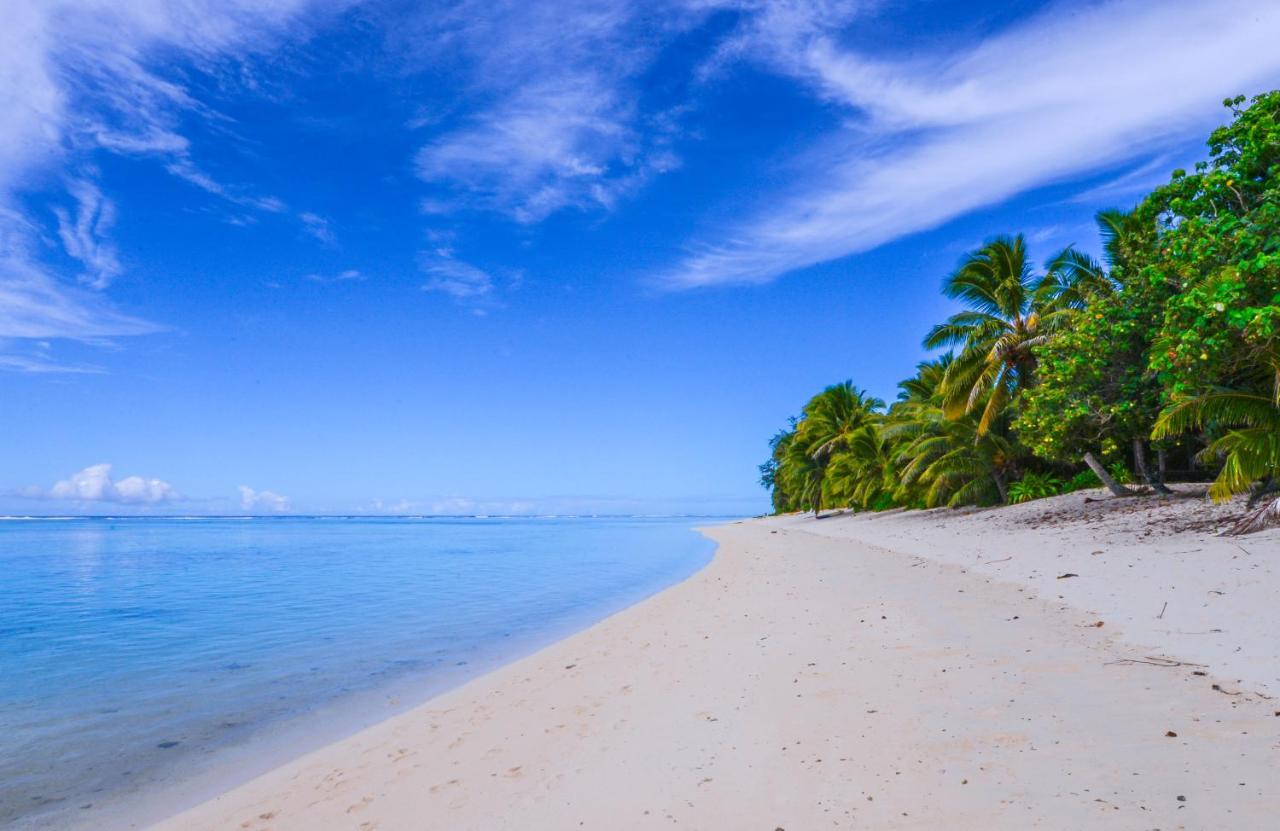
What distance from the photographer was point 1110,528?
14.6 metres

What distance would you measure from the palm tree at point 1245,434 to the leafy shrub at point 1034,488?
1395 centimetres

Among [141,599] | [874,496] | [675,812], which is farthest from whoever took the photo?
[874,496]

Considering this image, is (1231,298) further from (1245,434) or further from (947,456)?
(947,456)

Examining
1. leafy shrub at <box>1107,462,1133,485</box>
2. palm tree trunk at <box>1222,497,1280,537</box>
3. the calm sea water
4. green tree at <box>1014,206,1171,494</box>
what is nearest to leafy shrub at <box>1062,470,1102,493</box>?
leafy shrub at <box>1107,462,1133,485</box>

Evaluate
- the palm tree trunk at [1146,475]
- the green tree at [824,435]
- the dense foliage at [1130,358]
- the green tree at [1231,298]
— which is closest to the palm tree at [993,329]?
the dense foliage at [1130,358]

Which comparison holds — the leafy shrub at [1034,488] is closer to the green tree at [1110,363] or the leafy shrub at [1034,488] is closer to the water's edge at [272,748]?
the green tree at [1110,363]

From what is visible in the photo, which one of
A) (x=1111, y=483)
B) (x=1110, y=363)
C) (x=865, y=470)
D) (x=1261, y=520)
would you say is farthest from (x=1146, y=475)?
(x=865, y=470)

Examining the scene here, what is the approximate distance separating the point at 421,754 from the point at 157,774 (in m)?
2.44

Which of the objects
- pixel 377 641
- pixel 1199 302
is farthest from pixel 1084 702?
pixel 377 641

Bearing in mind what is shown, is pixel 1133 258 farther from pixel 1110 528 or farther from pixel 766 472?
pixel 766 472

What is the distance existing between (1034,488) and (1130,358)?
10.8 m

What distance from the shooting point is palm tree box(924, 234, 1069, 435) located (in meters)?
23.9

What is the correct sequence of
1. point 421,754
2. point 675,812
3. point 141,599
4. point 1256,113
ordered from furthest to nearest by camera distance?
point 141,599 < point 1256,113 < point 421,754 < point 675,812

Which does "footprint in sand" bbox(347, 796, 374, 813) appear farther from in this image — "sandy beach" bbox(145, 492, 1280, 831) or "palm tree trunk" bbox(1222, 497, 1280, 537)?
"palm tree trunk" bbox(1222, 497, 1280, 537)
